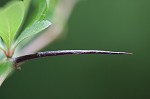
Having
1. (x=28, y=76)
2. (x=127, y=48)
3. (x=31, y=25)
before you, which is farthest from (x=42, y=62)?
(x=31, y=25)

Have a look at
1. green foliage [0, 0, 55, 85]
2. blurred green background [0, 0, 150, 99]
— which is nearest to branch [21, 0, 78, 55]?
green foliage [0, 0, 55, 85]

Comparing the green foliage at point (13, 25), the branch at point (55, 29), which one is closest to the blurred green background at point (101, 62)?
the branch at point (55, 29)

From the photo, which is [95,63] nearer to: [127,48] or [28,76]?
[127,48]

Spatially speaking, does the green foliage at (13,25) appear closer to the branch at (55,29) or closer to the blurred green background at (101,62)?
the branch at (55,29)

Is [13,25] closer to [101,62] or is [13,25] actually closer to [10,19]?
[10,19]

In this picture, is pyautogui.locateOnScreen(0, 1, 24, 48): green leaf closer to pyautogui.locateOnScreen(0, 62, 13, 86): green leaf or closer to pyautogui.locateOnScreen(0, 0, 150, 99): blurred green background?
pyautogui.locateOnScreen(0, 62, 13, 86): green leaf

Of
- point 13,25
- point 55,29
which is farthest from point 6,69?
point 55,29
